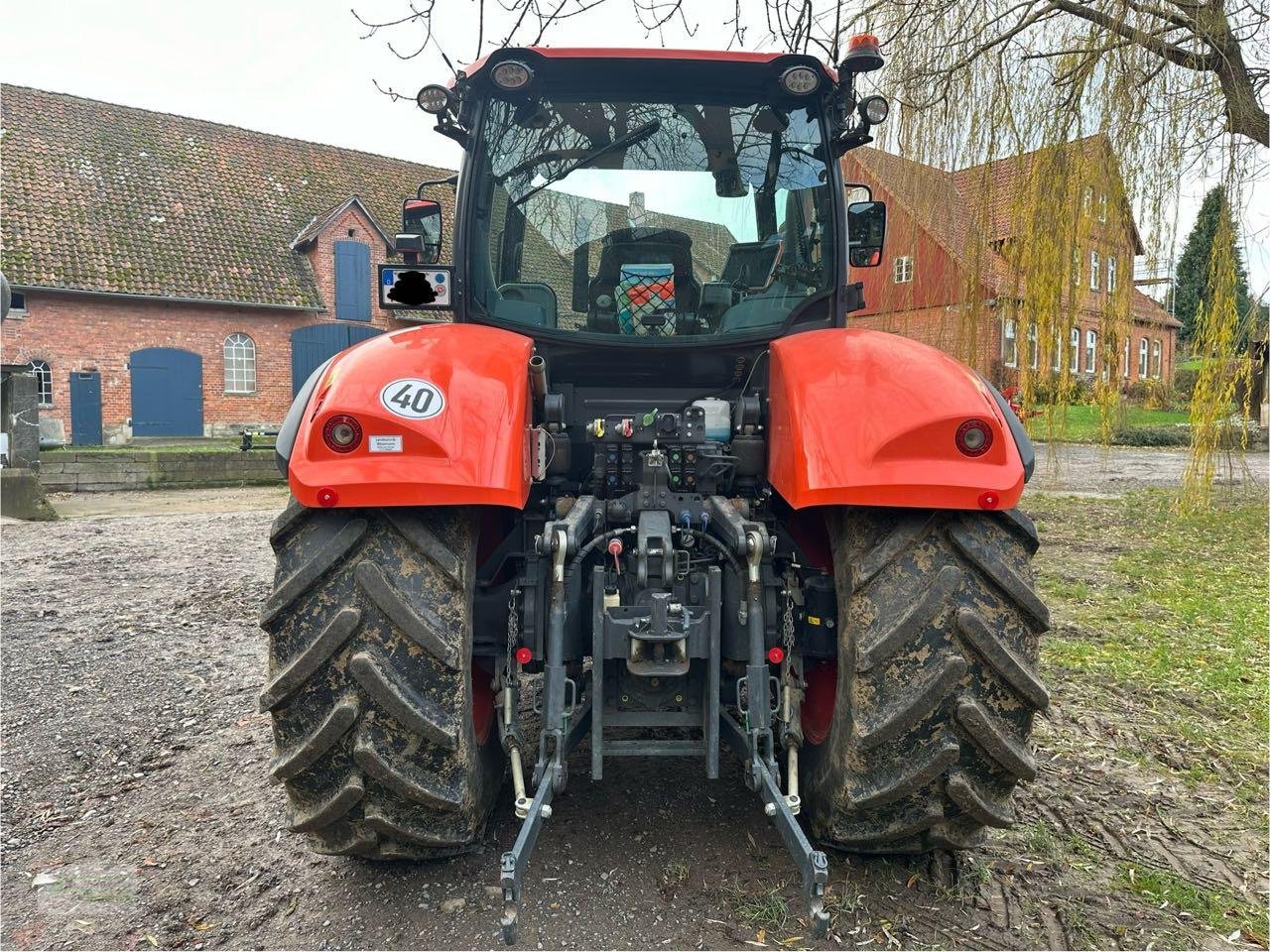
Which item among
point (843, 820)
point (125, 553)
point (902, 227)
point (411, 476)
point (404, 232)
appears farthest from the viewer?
point (125, 553)

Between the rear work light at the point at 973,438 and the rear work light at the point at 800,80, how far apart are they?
1375mm

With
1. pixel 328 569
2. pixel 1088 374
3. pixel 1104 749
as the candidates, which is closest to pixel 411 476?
pixel 328 569

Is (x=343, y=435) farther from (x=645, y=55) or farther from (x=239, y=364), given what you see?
(x=239, y=364)

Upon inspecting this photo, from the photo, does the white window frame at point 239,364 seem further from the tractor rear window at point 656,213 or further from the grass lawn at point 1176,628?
the tractor rear window at point 656,213

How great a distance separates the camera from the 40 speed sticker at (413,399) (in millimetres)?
2195

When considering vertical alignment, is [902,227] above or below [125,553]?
above

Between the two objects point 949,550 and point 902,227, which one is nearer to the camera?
point 949,550

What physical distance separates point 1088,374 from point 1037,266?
1.12 meters

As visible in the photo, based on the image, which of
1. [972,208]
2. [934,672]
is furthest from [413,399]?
[972,208]

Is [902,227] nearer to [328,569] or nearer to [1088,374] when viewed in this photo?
[1088,374]

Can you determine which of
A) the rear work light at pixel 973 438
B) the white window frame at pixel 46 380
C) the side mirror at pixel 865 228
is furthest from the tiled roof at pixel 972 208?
the white window frame at pixel 46 380

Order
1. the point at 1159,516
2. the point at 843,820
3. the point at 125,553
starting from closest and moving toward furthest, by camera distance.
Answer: the point at 843,820
the point at 125,553
the point at 1159,516

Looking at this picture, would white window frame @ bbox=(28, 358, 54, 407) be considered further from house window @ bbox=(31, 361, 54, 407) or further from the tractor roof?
the tractor roof

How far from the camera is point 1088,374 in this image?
6801 millimetres
